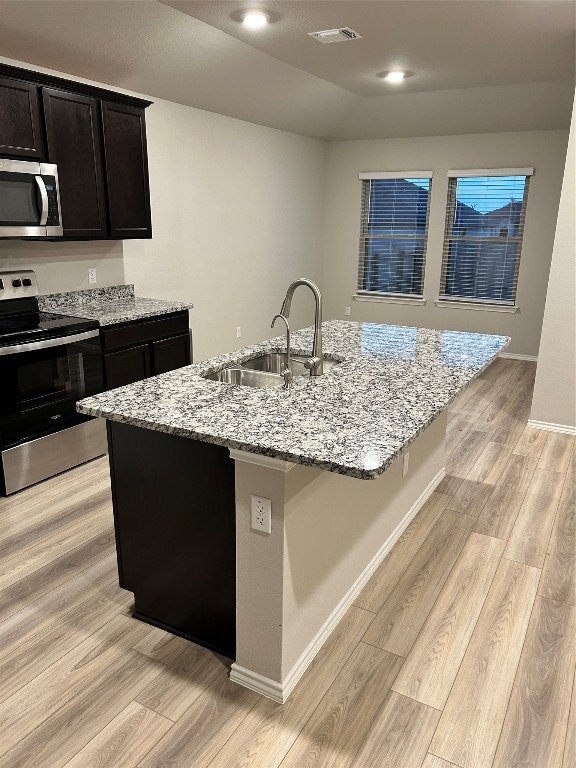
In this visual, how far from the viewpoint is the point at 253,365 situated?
270 centimetres

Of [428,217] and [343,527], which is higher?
[428,217]

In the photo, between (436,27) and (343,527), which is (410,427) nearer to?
(343,527)

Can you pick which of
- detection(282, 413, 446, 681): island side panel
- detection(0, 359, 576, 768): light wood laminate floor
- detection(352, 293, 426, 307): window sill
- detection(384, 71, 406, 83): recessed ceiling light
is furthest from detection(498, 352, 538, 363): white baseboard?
detection(282, 413, 446, 681): island side panel

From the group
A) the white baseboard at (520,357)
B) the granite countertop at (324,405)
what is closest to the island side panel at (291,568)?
the granite countertop at (324,405)

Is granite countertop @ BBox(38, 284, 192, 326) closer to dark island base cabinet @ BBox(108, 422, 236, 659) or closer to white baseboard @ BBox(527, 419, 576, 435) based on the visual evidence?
dark island base cabinet @ BBox(108, 422, 236, 659)

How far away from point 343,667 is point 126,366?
2.46 metres

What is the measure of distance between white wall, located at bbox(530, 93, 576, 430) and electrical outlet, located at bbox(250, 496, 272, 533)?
10.7 ft

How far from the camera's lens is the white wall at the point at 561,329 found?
4039mm

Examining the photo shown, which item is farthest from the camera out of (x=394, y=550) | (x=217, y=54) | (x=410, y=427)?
(x=217, y=54)

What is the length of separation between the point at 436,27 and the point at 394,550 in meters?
3.22

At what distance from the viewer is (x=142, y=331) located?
12.9 ft

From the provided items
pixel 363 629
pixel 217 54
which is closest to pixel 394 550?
pixel 363 629

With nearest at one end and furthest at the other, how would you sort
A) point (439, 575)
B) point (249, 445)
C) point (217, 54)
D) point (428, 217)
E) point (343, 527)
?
1. point (249, 445)
2. point (343, 527)
3. point (439, 575)
4. point (217, 54)
5. point (428, 217)

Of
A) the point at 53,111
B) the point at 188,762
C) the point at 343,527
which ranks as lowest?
the point at 188,762
